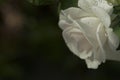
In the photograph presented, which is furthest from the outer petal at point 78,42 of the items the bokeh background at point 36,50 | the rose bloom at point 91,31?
the bokeh background at point 36,50

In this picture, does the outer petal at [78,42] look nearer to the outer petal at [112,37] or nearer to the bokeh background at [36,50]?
the outer petal at [112,37]

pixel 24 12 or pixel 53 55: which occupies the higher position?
pixel 24 12

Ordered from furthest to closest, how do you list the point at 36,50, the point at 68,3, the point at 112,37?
1. the point at 36,50
2. the point at 68,3
3. the point at 112,37

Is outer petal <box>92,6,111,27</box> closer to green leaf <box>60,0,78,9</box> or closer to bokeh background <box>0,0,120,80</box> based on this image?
green leaf <box>60,0,78,9</box>

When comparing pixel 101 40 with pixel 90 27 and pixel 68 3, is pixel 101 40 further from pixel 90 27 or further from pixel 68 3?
pixel 68 3

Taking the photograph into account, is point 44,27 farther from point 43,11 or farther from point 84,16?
point 84,16

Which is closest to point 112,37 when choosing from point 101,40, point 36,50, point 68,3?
point 101,40

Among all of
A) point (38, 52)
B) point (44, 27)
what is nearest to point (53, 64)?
point (38, 52)

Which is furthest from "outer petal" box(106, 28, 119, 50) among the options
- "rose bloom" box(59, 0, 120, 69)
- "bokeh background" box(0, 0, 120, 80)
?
"bokeh background" box(0, 0, 120, 80)
